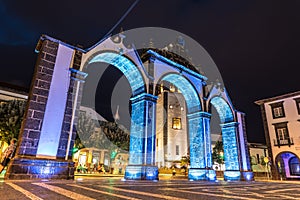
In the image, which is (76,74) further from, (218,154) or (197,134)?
(218,154)

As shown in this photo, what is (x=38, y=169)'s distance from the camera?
545 cm

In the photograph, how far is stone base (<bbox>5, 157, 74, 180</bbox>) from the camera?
5.07 meters

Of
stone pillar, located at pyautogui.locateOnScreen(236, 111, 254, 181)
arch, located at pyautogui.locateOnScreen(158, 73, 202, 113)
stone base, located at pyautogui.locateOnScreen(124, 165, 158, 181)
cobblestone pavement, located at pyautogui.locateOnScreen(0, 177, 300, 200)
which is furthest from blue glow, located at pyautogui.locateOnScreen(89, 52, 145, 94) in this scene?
stone pillar, located at pyautogui.locateOnScreen(236, 111, 254, 181)

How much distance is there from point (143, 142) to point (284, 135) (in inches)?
672

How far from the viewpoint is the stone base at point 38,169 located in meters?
5.07

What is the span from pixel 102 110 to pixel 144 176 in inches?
906

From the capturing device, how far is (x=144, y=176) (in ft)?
24.8

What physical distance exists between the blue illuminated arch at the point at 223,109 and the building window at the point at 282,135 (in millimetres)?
9024

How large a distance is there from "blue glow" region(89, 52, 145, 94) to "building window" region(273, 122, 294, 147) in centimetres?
1681

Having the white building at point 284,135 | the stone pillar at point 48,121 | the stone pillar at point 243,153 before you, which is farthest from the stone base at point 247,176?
the stone pillar at point 48,121

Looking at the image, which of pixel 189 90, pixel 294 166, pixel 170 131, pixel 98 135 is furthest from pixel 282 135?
pixel 98 135

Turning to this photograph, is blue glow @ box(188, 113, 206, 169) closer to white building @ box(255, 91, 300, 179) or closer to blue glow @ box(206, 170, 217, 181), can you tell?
blue glow @ box(206, 170, 217, 181)

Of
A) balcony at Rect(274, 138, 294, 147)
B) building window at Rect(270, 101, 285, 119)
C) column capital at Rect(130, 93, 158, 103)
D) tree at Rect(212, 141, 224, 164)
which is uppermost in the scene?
building window at Rect(270, 101, 285, 119)

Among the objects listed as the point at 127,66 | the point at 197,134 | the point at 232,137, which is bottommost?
the point at 197,134
